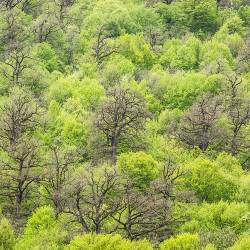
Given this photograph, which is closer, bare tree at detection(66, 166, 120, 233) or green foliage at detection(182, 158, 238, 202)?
bare tree at detection(66, 166, 120, 233)

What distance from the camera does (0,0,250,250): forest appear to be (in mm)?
61312

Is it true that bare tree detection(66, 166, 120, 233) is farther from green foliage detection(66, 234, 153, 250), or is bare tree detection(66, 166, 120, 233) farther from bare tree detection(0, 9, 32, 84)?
bare tree detection(0, 9, 32, 84)

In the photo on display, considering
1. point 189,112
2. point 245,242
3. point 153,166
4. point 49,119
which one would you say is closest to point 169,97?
point 189,112

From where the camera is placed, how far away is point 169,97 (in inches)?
3898

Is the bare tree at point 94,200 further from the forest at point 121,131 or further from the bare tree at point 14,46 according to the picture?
the bare tree at point 14,46

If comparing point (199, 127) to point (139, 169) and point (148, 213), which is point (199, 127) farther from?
point (148, 213)

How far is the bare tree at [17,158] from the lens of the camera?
66688 mm

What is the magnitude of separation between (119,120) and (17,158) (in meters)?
16.4

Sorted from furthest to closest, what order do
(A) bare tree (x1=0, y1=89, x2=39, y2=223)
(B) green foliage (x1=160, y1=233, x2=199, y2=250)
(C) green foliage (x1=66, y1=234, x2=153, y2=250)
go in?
(A) bare tree (x1=0, y1=89, x2=39, y2=223) < (B) green foliage (x1=160, y1=233, x2=199, y2=250) < (C) green foliage (x1=66, y1=234, x2=153, y2=250)

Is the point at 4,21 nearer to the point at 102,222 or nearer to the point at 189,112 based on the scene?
the point at 189,112

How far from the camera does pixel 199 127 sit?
81875 millimetres

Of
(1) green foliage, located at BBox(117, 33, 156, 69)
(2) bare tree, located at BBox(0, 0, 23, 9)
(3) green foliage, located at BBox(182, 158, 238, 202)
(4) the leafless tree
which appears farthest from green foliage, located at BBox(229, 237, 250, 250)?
(2) bare tree, located at BBox(0, 0, 23, 9)

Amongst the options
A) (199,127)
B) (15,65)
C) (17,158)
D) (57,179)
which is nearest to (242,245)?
(57,179)

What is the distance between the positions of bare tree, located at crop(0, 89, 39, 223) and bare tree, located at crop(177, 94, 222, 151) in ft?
70.6
